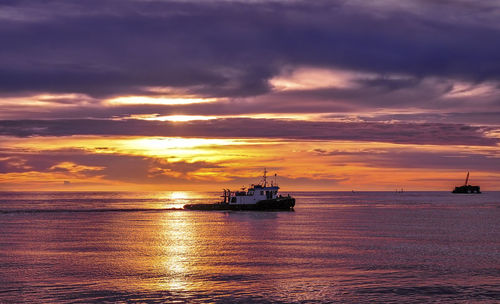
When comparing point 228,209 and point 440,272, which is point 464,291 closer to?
point 440,272

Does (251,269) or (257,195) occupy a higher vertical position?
(257,195)

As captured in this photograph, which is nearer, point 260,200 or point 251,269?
point 251,269

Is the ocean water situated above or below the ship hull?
below

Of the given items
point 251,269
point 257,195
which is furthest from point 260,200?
point 251,269

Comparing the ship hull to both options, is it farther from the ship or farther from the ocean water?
the ocean water

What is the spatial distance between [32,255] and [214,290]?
2509 cm

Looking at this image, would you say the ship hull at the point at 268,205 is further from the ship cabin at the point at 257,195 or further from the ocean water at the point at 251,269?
the ocean water at the point at 251,269

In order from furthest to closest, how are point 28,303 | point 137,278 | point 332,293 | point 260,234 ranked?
point 260,234 → point 137,278 → point 332,293 → point 28,303

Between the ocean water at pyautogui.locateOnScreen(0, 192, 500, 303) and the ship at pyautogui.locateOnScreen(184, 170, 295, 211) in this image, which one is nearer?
the ocean water at pyautogui.locateOnScreen(0, 192, 500, 303)

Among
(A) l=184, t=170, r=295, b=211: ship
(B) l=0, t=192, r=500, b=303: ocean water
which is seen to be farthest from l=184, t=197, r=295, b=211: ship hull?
(B) l=0, t=192, r=500, b=303: ocean water

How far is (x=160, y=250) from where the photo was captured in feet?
188

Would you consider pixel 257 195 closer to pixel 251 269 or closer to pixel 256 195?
pixel 256 195

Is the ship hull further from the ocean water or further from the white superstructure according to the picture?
the ocean water

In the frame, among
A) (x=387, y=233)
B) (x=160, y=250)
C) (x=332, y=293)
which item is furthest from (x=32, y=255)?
(x=387, y=233)
